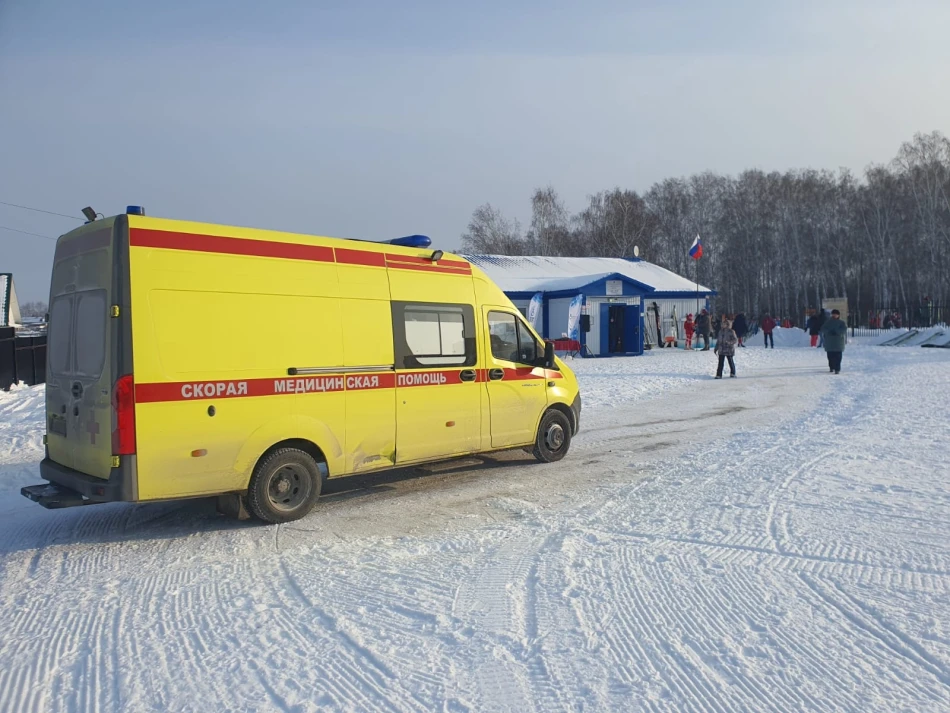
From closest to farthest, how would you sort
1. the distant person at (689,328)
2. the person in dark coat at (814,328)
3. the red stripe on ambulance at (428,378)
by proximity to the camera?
1. the red stripe on ambulance at (428,378)
2. the person in dark coat at (814,328)
3. the distant person at (689,328)

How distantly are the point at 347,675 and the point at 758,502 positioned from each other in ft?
15.0

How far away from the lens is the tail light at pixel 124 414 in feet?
18.4

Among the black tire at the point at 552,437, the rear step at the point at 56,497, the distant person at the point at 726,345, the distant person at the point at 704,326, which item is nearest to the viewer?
the rear step at the point at 56,497

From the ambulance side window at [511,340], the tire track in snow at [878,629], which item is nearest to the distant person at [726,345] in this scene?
the ambulance side window at [511,340]

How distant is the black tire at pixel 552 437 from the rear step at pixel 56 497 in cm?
503

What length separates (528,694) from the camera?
350 centimetres

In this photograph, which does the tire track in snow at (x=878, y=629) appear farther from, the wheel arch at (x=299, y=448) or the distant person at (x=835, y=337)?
the distant person at (x=835, y=337)

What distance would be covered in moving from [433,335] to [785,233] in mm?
60934

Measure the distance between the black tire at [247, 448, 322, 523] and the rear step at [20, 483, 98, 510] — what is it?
129cm

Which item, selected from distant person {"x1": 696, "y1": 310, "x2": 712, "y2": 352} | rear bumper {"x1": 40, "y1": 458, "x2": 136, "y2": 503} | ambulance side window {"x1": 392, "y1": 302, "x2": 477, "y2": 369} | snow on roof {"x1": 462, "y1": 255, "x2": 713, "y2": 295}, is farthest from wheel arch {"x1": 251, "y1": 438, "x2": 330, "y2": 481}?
distant person {"x1": 696, "y1": 310, "x2": 712, "y2": 352}

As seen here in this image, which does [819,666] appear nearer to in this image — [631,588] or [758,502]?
[631,588]

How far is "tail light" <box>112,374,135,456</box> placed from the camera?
18.4ft

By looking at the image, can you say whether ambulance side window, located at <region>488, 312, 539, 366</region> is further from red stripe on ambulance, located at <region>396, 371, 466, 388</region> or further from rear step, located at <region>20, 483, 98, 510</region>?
rear step, located at <region>20, 483, 98, 510</region>

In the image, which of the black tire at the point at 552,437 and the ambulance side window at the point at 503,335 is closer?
the ambulance side window at the point at 503,335
